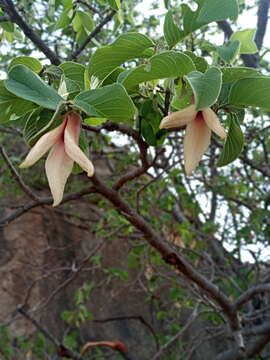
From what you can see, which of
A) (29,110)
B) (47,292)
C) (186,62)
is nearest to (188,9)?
(186,62)

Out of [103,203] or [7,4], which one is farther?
[103,203]

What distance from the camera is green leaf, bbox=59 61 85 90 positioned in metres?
0.66

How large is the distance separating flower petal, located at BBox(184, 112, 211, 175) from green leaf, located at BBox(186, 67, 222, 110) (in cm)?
6

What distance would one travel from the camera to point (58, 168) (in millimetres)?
522

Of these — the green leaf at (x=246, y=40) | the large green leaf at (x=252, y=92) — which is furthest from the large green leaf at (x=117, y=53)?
the green leaf at (x=246, y=40)

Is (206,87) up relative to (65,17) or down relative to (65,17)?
down

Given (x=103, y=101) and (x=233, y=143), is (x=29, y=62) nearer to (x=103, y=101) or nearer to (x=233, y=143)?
(x=103, y=101)

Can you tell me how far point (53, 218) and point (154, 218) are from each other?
2.08 metres

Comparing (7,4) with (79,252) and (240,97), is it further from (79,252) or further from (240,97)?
(79,252)

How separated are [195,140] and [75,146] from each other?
0.52 feet

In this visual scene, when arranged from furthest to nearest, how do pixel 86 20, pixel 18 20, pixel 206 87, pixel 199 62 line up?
pixel 86 20, pixel 18 20, pixel 199 62, pixel 206 87

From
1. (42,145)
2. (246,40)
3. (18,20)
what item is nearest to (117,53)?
(42,145)

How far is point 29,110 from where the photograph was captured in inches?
24.3

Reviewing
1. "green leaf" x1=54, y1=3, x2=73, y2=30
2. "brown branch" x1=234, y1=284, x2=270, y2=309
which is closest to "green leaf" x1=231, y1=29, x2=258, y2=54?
"green leaf" x1=54, y1=3, x2=73, y2=30
